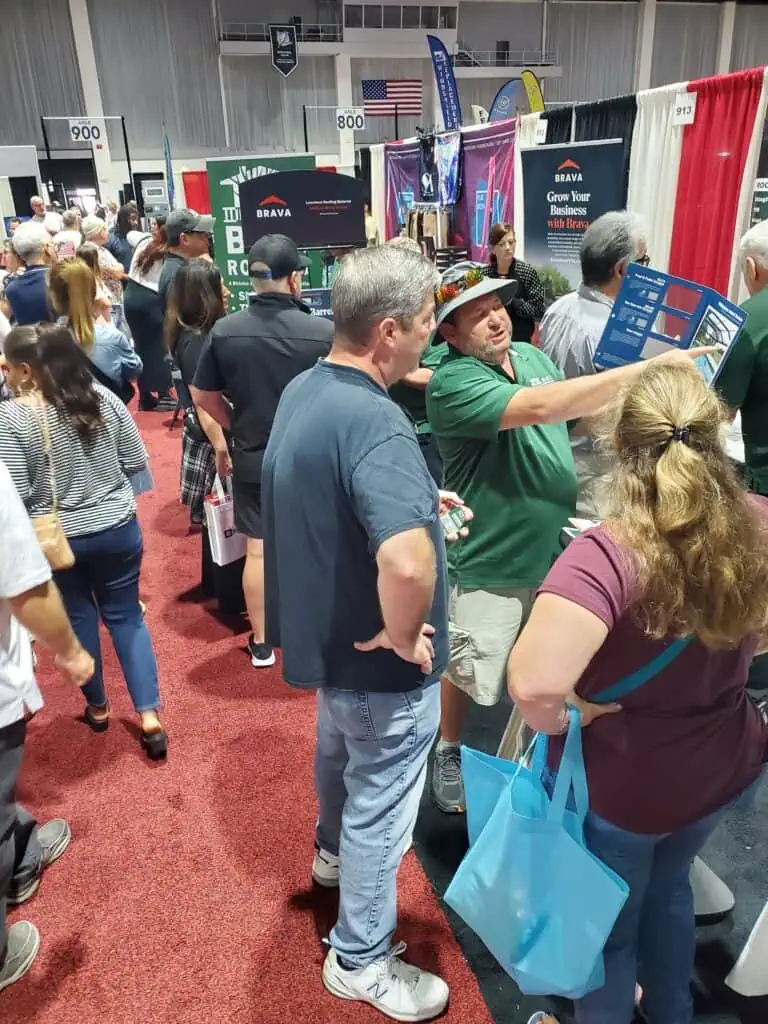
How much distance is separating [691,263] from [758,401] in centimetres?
233

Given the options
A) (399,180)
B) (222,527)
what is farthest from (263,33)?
(222,527)

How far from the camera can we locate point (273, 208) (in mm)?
4184

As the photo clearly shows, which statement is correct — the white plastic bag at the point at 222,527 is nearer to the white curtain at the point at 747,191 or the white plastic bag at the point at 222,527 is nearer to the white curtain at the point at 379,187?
the white curtain at the point at 747,191

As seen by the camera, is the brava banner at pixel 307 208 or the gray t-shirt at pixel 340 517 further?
the brava banner at pixel 307 208

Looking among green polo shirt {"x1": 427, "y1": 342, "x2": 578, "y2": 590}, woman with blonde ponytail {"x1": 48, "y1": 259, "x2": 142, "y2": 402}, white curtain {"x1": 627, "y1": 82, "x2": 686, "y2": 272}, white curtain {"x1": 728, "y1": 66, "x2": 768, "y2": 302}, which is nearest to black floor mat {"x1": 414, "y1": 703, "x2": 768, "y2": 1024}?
green polo shirt {"x1": 427, "y1": 342, "x2": 578, "y2": 590}

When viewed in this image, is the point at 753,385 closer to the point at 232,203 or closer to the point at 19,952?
the point at 19,952

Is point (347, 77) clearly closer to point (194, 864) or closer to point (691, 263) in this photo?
point (691, 263)

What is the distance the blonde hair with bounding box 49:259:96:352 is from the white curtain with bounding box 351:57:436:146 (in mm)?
18131

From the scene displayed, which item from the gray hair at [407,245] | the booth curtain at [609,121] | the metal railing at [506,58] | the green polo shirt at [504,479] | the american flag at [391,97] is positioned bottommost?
the green polo shirt at [504,479]

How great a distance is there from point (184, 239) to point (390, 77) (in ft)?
58.4

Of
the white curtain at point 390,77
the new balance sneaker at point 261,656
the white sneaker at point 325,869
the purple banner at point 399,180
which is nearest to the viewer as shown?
the white sneaker at point 325,869

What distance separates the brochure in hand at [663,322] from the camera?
150 centimetres

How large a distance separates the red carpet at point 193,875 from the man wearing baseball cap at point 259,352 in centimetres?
88

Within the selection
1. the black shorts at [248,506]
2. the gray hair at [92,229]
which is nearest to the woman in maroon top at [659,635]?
the black shorts at [248,506]
